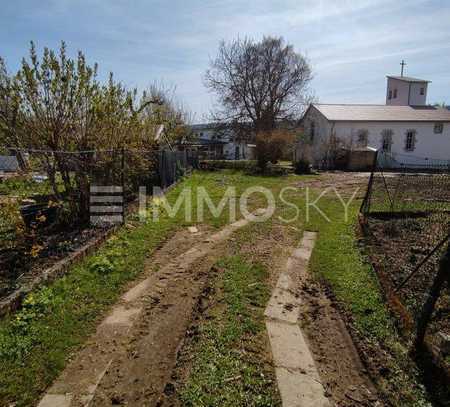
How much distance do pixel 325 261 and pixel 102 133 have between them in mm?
5038

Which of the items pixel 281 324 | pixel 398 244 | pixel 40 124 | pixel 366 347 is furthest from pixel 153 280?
pixel 398 244

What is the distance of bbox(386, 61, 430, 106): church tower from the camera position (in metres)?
39.5

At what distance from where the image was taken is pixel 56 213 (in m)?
5.77

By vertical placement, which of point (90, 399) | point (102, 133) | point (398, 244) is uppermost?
point (102, 133)

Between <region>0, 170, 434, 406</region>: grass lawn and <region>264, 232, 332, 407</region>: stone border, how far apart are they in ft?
0.44

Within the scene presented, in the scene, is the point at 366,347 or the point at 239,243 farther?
the point at 239,243

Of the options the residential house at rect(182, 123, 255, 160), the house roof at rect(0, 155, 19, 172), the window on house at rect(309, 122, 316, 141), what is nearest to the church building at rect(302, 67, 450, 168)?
the window on house at rect(309, 122, 316, 141)

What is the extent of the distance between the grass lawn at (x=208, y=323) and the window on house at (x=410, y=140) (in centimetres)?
2676

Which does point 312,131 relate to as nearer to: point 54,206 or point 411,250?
point 411,250

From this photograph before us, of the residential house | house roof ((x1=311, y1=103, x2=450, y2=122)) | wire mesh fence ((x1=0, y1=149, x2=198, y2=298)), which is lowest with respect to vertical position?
wire mesh fence ((x1=0, y1=149, x2=198, y2=298))

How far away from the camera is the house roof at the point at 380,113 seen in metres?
27.0

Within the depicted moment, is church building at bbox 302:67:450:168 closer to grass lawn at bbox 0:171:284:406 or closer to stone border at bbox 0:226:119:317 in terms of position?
stone border at bbox 0:226:119:317

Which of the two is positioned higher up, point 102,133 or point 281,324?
point 102,133

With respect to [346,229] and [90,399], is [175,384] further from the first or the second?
[346,229]
